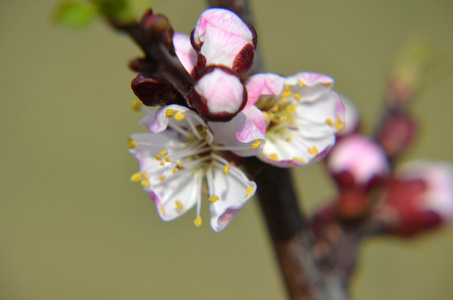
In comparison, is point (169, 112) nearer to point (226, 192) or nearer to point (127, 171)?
point (226, 192)

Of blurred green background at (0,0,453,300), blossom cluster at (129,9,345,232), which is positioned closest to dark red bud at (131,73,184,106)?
blossom cluster at (129,9,345,232)

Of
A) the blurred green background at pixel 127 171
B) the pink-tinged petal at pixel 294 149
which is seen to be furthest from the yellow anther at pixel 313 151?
the blurred green background at pixel 127 171

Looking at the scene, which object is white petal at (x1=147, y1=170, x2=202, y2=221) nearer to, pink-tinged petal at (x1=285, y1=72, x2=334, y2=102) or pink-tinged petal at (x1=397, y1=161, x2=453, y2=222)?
pink-tinged petal at (x1=285, y1=72, x2=334, y2=102)

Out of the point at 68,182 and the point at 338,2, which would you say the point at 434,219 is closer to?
the point at 68,182

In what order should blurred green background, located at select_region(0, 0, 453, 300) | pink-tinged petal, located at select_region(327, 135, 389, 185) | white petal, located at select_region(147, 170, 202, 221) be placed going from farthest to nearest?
blurred green background, located at select_region(0, 0, 453, 300)
pink-tinged petal, located at select_region(327, 135, 389, 185)
white petal, located at select_region(147, 170, 202, 221)

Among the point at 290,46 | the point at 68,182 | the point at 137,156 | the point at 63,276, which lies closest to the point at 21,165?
the point at 68,182
